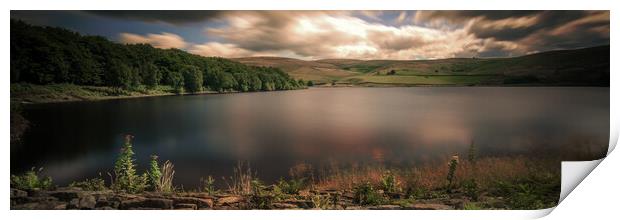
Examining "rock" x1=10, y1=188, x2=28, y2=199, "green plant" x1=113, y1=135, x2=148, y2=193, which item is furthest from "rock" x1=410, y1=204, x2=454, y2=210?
"rock" x1=10, y1=188, x2=28, y2=199

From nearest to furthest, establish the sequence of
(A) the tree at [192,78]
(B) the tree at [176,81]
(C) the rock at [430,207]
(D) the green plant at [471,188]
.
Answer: (C) the rock at [430,207], (D) the green plant at [471,188], (A) the tree at [192,78], (B) the tree at [176,81]

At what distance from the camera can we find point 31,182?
6.36 meters

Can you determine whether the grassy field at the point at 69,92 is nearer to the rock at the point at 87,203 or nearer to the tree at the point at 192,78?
the tree at the point at 192,78

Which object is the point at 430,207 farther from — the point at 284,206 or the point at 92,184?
the point at 92,184

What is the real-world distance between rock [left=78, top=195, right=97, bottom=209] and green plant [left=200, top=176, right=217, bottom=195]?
1.34 m

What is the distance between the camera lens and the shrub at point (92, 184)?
20.7ft

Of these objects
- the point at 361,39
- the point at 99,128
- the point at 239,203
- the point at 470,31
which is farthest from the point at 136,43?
the point at 470,31

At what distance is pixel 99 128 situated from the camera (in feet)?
22.1

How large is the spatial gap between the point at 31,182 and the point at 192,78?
249 cm

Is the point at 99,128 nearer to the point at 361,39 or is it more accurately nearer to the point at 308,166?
the point at 308,166

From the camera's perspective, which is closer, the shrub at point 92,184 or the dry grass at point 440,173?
the shrub at point 92,184

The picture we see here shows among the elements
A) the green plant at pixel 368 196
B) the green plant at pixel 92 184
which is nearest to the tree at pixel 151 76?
the green plant at pixel 92 184

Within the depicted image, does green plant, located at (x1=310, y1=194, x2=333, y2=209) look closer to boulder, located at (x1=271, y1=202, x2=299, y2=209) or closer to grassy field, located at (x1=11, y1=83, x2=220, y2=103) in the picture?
boulder, located at (x1=271, y1=202, x2=299, y2=209)

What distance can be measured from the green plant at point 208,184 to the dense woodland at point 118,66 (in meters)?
1.49
